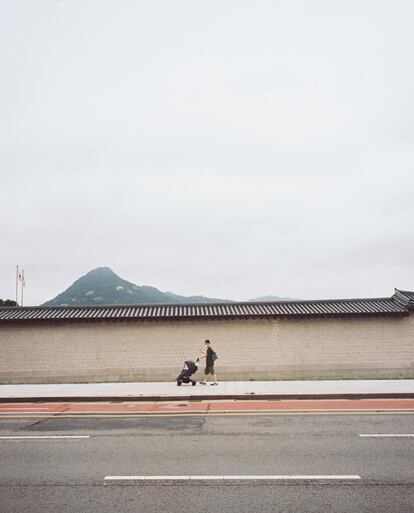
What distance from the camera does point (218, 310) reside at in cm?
2116

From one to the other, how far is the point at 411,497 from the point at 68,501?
14.8 ft

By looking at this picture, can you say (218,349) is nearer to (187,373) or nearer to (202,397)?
(187,373)

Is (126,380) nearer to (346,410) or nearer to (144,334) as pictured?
(144,334)

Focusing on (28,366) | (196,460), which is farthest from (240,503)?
(28,366)

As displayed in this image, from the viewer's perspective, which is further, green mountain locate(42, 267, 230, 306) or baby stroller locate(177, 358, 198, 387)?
green mountain locate(42, 267, 230, 306)

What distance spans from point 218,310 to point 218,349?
197 centimetres

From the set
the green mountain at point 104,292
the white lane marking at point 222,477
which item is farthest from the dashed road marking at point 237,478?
the green mountain at point 104,292

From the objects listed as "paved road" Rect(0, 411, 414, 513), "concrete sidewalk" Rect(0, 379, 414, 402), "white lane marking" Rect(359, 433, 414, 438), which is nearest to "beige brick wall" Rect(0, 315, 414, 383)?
"concrete sidewalk" Rect(0, 379, 414, 402)

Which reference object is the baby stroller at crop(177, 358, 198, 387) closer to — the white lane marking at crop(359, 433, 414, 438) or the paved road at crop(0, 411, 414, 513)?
the paved road at crop(0, 411, 414, 513)

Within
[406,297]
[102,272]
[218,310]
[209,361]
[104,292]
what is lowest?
Answer: [209,361]

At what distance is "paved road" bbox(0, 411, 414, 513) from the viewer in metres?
5.54

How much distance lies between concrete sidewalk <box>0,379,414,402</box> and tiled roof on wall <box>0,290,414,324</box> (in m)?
3.12

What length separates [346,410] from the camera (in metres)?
12.3

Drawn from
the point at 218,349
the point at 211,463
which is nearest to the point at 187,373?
the point at 218,349
